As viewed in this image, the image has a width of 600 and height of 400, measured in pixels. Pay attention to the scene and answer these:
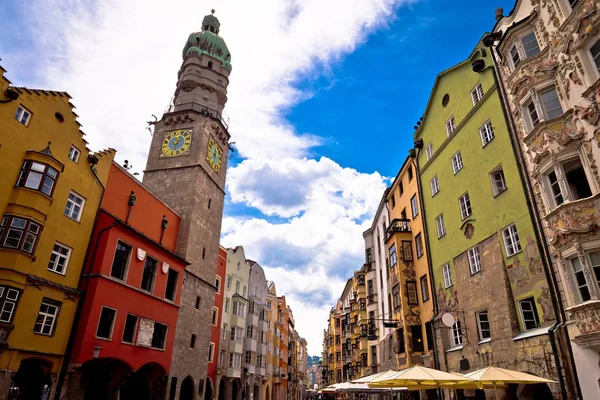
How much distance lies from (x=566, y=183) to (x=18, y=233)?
77.5 ft

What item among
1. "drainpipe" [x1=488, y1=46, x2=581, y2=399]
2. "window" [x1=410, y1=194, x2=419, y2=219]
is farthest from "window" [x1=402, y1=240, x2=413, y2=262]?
"drainpipe" [x1=488, y1=46, x2=581, y2=399]

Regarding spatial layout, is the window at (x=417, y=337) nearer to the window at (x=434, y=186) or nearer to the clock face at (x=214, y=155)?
the window at (x=434, y=186)

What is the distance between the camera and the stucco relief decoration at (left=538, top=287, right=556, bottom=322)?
1506cm

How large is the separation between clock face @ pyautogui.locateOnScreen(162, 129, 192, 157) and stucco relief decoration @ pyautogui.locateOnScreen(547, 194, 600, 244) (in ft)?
103

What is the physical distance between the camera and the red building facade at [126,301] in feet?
66.3

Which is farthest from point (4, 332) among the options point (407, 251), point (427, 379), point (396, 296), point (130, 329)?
point (407, 251)

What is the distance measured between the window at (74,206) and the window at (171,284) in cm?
898

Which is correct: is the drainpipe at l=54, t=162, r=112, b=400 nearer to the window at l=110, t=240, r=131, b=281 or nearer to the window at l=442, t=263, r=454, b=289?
the window at l=110, t=240, r=131, b=281

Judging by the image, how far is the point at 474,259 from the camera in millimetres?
20969

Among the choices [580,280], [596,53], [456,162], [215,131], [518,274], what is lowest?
[580,280]

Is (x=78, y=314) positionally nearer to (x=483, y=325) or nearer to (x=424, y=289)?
(x=483, y=325)

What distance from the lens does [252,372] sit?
47.4m

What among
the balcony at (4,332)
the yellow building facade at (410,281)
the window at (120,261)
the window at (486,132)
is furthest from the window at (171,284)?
the window at (486,132)

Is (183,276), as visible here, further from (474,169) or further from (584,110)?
(584,110)
